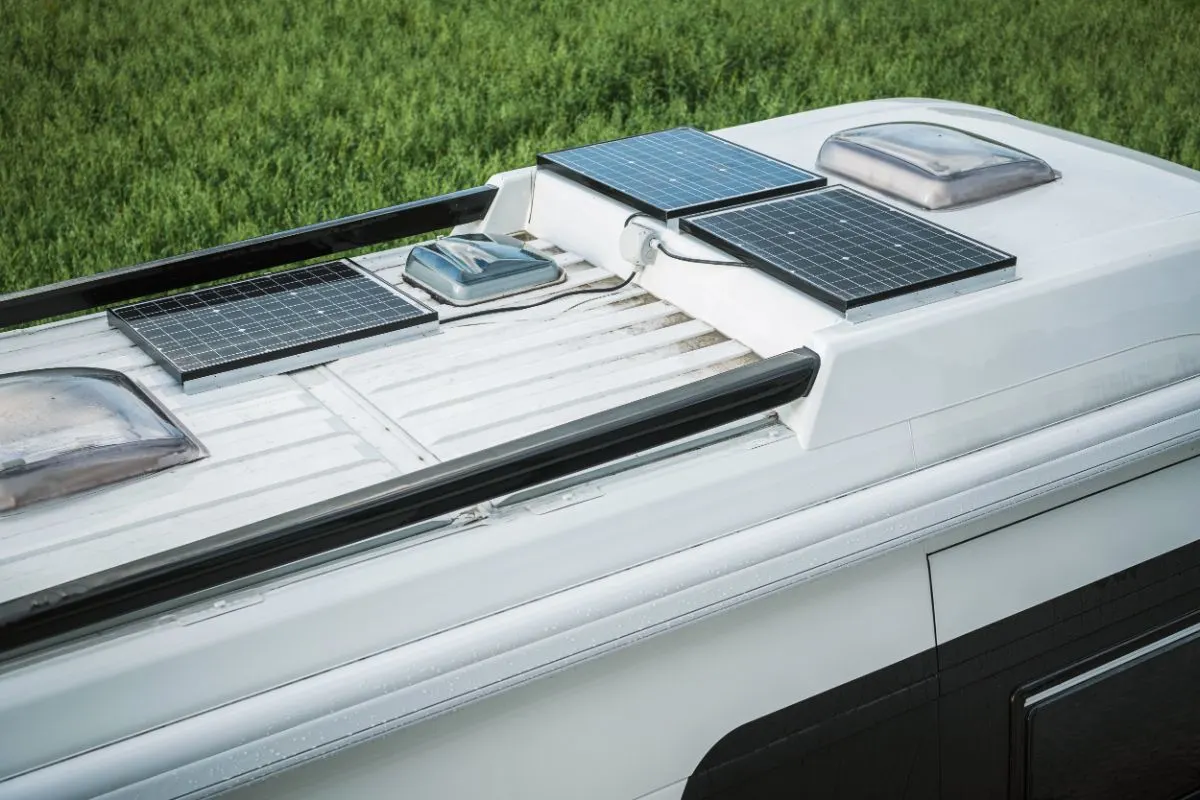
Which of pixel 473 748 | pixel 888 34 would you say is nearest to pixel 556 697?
pixel 473 748

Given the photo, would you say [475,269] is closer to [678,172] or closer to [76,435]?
[678,172]

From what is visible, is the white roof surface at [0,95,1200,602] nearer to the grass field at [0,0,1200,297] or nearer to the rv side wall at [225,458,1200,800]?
the rv side wall at [225,458,1200,800]

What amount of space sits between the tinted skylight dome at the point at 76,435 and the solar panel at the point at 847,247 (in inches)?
38.1

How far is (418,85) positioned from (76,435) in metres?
4.56

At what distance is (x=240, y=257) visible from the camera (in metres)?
2.65

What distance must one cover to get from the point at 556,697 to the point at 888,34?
5.98 meters

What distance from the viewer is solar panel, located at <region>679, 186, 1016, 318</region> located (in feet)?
7.40

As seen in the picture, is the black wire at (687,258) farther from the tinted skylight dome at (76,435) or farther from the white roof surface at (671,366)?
the tinted skylight dome at (76,435)

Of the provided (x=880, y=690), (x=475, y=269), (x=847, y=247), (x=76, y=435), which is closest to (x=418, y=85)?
(x=475, y=269)

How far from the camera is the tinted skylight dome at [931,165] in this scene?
2.65 meters

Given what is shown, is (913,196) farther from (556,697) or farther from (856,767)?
(556,697)

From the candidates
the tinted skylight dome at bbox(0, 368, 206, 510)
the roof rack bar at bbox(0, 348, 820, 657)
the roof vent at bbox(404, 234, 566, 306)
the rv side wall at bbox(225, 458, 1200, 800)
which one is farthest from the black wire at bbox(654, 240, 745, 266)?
the tinted skylight dome at bbox(0, 368, 206, 510)

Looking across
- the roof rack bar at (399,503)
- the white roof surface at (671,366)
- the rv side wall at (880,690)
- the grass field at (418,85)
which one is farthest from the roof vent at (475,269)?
the grass field at (418,85)

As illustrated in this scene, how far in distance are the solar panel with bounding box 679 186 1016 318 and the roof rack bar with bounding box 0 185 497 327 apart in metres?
0.58
